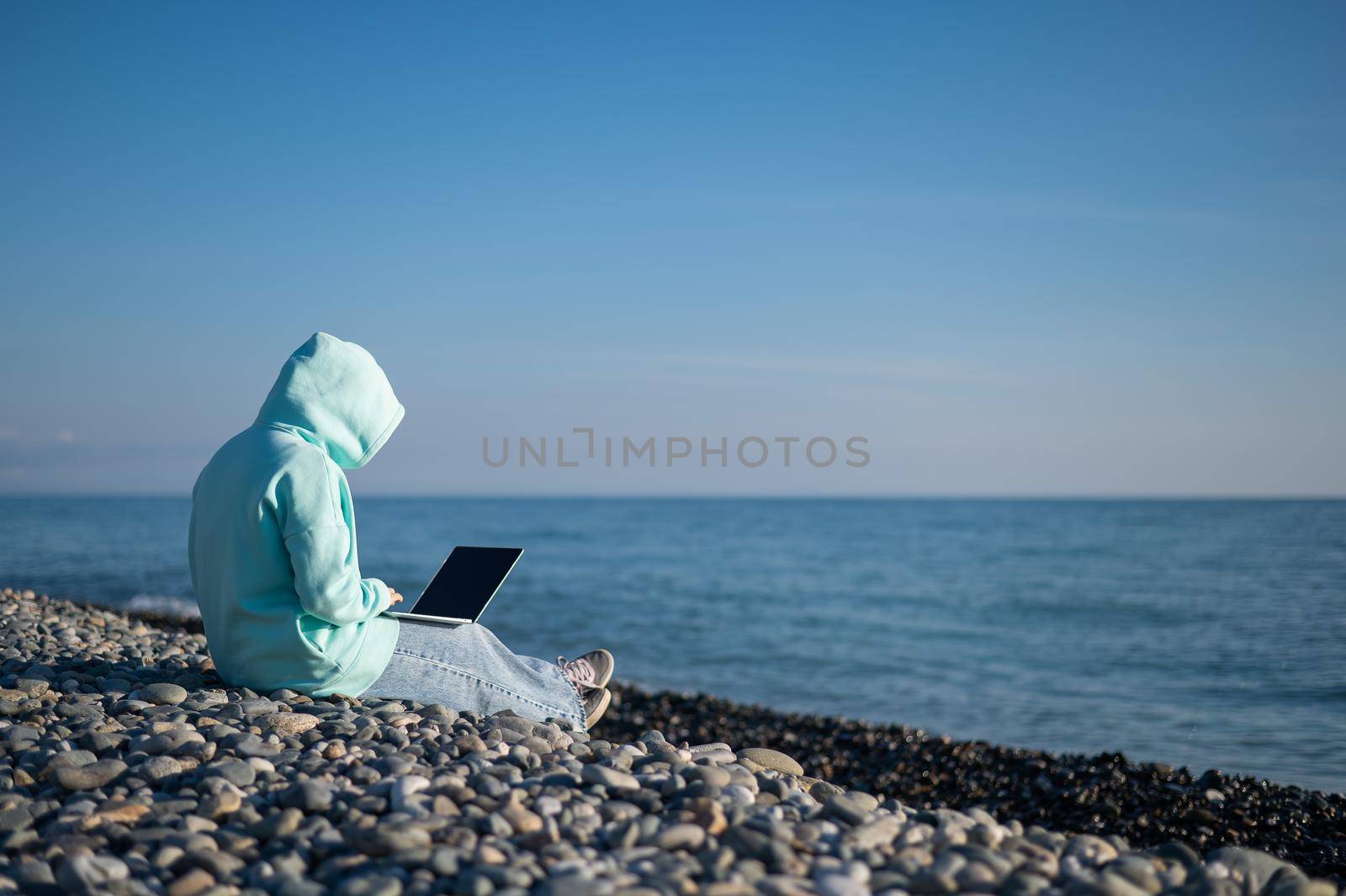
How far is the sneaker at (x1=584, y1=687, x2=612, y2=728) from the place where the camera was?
4.63 meters

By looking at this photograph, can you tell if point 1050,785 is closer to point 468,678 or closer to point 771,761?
point 771,761

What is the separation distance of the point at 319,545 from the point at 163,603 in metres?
12.8

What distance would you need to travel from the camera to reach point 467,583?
4.49 meters

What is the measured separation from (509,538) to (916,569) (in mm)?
20185

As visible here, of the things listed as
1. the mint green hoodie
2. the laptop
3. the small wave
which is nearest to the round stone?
the laptop

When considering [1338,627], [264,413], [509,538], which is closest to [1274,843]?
[264,413]

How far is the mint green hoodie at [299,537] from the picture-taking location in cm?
367

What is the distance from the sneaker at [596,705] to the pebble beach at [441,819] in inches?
21.9

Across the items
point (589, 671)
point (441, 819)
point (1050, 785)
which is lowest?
point (1050, 785)

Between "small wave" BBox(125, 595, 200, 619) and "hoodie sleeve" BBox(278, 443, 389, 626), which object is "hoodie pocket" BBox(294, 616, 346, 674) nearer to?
"hoodie sleeve" BBox(278, 443, 389, 626)

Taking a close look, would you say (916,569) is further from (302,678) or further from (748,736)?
(302,678)

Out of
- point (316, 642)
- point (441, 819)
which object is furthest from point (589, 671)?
point (441, 819)

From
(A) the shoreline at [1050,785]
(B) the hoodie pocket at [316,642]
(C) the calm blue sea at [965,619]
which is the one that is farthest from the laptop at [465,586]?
(C) the calm blue sea at [965,619]

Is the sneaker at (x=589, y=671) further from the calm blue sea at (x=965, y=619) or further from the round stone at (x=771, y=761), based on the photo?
the calm blue sea at (x=965, y=619)
